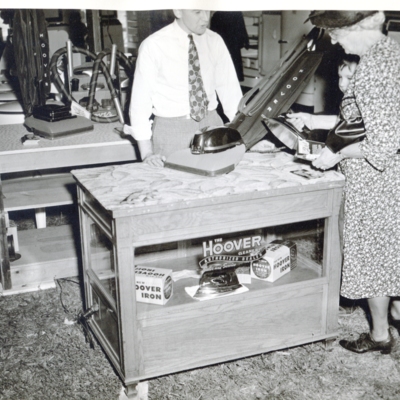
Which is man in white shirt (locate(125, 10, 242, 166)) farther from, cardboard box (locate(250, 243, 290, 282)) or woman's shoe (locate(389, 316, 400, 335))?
woman's shoe (locate(389, 316, 400, 335))

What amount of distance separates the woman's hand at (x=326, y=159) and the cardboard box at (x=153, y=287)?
2.26 feet

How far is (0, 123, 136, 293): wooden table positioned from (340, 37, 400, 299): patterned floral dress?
1.35 meters

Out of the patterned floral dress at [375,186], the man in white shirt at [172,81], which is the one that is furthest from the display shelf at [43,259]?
the patterned floral dress at [375,186]

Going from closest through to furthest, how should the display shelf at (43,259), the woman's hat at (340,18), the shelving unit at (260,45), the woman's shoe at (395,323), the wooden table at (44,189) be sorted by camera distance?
the woman's hat at (340,18), the woman's shoe at (395,323), the wooden table at (44,189), the display shelf at (43,259), the shelving unit at (260,45)

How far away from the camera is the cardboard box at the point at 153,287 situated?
1962 mm

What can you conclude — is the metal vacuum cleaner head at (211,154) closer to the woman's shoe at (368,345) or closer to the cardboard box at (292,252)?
the cardboard box at (292,252)

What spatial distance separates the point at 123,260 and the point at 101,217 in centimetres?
20

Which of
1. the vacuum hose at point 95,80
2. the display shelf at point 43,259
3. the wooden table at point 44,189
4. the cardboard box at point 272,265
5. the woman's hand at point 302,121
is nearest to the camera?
the cardboard box at point 272,265

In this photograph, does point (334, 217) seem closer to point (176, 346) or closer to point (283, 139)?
point (283, 139)

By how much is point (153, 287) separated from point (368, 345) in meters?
0.94

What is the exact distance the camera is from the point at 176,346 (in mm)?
1979

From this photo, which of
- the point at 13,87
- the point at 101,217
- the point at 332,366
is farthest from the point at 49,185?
the point at 332,366

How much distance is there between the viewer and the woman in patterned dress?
5.91 ft

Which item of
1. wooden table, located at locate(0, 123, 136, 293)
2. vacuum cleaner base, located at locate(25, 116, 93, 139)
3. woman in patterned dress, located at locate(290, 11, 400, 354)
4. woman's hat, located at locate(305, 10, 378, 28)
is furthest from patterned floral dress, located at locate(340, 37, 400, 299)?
vacuum cleaner base, located at locate(25, 116, 93, 139)
